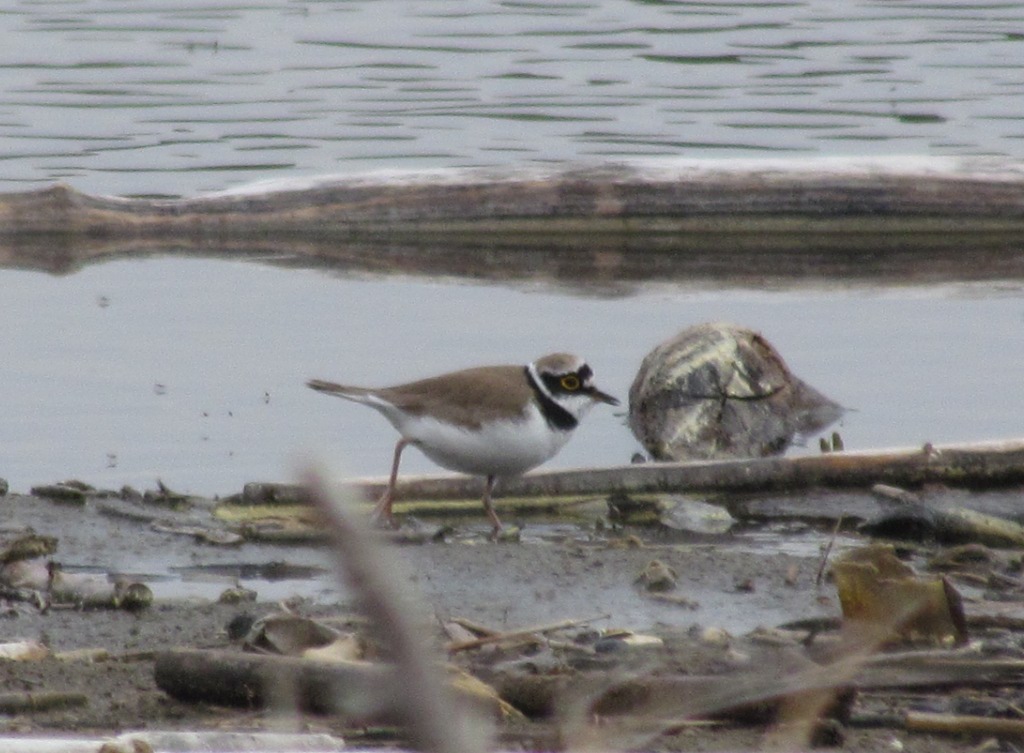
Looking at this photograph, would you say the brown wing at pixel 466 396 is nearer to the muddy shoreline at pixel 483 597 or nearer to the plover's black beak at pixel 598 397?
the plover's black beak at pixel 598 397

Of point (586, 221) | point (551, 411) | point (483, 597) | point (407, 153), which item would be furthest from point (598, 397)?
point (407, 153)

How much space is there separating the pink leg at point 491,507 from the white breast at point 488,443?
93 mm

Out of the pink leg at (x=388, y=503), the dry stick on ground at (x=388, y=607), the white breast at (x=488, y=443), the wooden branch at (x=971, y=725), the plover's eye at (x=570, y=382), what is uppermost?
the dry stick on ground at (x=388, y=607)

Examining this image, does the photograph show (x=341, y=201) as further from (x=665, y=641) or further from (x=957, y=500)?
(x=665, y=641)

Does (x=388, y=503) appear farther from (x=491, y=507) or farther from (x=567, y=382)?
(x=567, y=382)

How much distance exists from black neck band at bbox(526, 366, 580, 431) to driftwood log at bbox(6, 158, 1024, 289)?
220 inches

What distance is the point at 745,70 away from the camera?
782 inches

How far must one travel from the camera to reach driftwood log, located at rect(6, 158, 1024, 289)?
44.3ft

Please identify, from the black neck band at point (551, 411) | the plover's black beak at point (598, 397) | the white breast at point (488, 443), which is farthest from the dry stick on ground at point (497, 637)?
the plover's black beak at point (598, 397)

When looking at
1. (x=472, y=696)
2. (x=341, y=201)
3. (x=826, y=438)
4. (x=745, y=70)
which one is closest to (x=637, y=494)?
(x=826, y=438)

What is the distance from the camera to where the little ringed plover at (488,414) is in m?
7.36

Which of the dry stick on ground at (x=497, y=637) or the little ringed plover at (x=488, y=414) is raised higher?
the dry stick on ground at (x=497, y=637)

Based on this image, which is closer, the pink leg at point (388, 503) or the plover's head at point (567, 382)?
the pink leg at point (388, 503)

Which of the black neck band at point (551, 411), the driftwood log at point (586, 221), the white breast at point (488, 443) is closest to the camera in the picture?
the white breast at point (488, 443)
